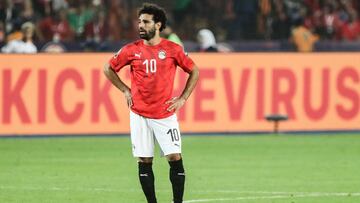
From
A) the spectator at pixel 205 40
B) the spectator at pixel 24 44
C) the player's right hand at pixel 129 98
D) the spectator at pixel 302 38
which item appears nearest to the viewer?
the player's right hand at pixel 129 98

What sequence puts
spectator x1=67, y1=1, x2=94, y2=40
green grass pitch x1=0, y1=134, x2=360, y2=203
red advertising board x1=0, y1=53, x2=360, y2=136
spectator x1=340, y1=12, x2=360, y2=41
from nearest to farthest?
green grass pitch x1=0, y1=134, x2=360, y2=203
red advertising board x1=0, y1=53, x2=360, y2=136
spectator x1=67, y1=1, x2=94, y2=40
spectator x1=340, y1=12, x2=360, y2=41

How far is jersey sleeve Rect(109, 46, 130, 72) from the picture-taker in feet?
42.4

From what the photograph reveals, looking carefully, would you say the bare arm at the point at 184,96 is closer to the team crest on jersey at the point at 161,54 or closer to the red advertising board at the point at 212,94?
the team crest on jersey at the point at 161,54

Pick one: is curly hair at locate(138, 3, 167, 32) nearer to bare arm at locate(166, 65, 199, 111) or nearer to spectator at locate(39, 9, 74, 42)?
bare arm at locate(166, 65, 199, 111)

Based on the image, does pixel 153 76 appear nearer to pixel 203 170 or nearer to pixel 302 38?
pixel 203 170

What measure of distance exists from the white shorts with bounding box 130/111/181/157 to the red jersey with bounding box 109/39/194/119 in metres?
0.06

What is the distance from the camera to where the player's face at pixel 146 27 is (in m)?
12.6

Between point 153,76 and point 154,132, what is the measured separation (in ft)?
1.86

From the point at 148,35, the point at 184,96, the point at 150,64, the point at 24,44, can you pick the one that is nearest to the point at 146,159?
the point at 184,96

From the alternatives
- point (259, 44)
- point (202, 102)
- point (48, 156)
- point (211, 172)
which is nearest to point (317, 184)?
point (211, 172)

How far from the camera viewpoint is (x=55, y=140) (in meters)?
22.9

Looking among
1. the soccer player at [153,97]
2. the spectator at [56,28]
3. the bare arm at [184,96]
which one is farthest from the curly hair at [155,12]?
the spectator at [56,28]

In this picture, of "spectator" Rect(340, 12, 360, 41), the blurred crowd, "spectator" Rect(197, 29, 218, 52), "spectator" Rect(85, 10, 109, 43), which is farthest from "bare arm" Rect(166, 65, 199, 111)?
"spectator" Rect(340, 12, 360, 41)

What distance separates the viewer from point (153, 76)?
12.8 metres
